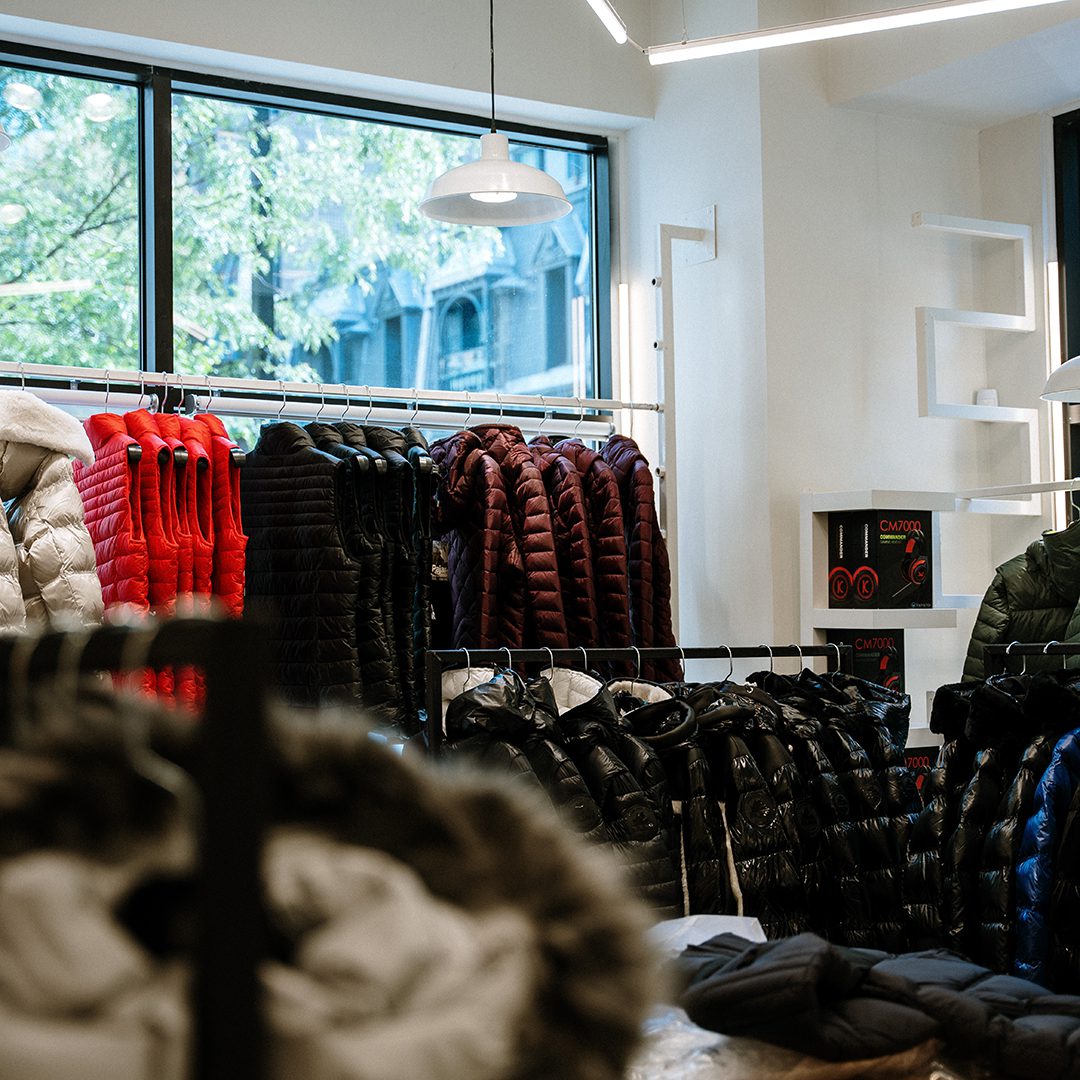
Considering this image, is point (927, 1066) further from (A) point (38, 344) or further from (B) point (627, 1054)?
(A) point (38, 344)

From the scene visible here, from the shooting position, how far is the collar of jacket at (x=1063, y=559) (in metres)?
4.12

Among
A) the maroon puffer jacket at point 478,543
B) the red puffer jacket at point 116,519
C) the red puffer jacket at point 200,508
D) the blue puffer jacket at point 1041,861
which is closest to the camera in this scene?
the blue puffer jacket at point 1041,861

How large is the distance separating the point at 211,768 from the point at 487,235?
4785 mm

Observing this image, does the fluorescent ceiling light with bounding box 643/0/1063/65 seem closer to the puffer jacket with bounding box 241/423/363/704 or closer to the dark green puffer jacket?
the puffer jacket with bounding box 241/423/363/704

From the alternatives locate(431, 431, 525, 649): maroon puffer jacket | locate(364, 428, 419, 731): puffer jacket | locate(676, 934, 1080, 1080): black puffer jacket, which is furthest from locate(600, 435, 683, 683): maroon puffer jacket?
locate(676, 934, 1080, 1080): black puffer jacket

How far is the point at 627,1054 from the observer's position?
1.84 ft

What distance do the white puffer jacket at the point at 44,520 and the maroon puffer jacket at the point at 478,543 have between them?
1.08m

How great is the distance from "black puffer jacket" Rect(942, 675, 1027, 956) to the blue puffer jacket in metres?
0.11

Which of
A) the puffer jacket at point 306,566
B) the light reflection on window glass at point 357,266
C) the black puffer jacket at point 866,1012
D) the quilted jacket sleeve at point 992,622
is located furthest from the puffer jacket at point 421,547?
the black puffer jacket at point 866,1012

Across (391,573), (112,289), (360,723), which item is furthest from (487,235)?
(360,723)

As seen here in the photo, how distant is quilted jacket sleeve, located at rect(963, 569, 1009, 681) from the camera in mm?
4262

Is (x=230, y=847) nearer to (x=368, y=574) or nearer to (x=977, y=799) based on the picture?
(x=977, y=799)

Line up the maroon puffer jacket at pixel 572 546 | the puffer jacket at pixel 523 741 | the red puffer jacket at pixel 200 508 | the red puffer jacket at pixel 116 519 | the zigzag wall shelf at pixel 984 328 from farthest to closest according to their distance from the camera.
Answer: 1. the zigzag wall shelf at pixel 984 328
2. the maroon puffer jacket at pixel 572 546
3. the red puffer jacket at pixel 200 508
4. the red puffer jacket at pixel 116 519
5. the puffer jacket at pixel 523 741

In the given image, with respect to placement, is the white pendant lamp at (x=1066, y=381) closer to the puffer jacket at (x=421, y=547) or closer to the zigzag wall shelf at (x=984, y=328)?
the zigzag wall shelf at (x=984, y=328)
